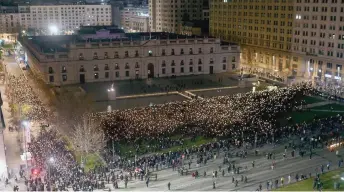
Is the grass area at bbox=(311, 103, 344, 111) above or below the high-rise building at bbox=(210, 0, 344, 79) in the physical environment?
below

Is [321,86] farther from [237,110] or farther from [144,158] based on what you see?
[144,158]

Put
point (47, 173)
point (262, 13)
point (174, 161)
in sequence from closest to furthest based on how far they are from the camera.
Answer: point (47, 173)
point (174, 161)
point (262, 13)

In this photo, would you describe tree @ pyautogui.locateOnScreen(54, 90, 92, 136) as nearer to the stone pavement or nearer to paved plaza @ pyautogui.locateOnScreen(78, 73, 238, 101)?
the stone pavement

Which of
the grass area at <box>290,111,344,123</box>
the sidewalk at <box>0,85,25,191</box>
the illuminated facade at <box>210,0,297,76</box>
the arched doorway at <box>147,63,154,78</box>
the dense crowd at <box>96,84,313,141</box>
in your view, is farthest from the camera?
the illuminated facade at <box>210,0,297,76</box>

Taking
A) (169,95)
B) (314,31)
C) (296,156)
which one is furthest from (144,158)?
(314,31)

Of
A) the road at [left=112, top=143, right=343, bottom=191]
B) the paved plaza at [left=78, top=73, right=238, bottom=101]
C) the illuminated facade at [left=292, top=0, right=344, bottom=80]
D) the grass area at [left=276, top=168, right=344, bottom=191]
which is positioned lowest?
the grass area at [left=276, top=168, right=344, bottom=191]

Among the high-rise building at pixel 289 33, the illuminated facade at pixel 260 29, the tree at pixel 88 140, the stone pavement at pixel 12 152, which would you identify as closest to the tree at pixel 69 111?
the tree at pixel 88 140

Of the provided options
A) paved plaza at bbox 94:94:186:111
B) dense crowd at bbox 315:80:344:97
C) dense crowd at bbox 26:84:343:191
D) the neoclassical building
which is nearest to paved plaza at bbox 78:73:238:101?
the neoclassical building
